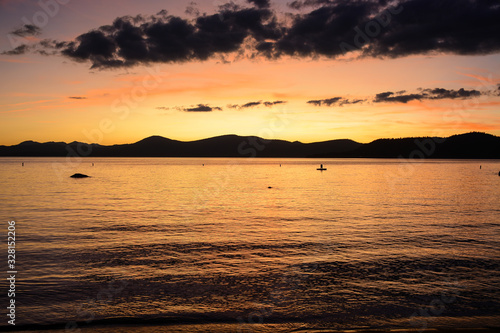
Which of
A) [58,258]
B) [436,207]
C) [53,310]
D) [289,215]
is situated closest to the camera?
[53,310]

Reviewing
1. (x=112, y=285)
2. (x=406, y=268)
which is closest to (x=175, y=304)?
(x=112, y=285)

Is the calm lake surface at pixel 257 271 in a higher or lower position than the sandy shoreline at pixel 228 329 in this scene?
lower

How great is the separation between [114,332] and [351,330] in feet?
24.3

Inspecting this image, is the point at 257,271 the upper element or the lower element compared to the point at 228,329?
lower

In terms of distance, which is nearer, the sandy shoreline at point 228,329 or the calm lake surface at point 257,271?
the sandy shoreline at point 228,329

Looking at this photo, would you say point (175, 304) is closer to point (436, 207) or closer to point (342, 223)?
point (342, 223)

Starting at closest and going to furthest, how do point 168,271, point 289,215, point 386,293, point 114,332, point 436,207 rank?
1. point 114,332
2. point 386,293
3. point 168,271
4. point 289,215
5. point 436,207

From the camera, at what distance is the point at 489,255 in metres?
21.1

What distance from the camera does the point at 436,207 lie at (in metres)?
43.5

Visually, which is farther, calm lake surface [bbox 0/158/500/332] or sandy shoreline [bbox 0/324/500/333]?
calm lake surface [bbox 0/158/500/332]

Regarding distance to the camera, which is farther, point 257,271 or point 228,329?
point 257,271

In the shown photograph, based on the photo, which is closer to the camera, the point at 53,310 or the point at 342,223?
the point at 53,310

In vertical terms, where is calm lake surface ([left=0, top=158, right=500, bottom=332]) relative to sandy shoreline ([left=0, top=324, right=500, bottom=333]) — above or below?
below

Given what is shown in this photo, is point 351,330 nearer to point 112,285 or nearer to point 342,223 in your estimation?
point 112,285
